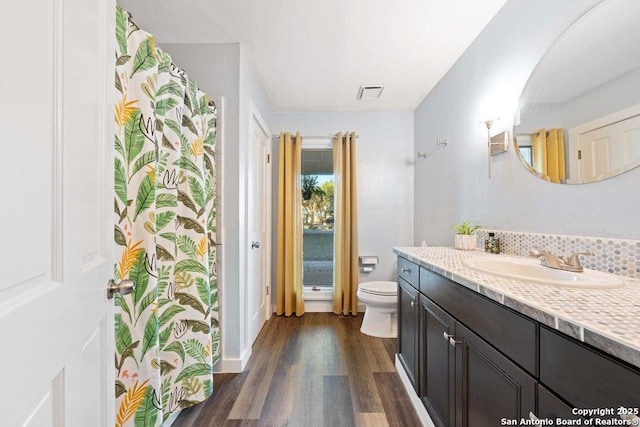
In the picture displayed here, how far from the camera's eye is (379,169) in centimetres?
316

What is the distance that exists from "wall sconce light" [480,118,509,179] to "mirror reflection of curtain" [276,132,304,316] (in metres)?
1.85

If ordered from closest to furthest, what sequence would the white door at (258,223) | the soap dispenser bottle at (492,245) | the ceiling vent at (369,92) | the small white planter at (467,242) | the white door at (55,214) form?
1. the white door at (55,214)
2. the soap dispenser bottle at (492,245)
3. the small white planter at (467,242)
4. the white door at (258,223)
5. the ceiling vent at (369,92)

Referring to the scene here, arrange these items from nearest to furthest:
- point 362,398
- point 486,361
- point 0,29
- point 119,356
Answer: point 0,29 → point 486,361 → point 119,356 → point 362,398

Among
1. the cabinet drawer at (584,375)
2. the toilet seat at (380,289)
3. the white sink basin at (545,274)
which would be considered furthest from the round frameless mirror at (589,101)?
the toilet seat at (380,289)

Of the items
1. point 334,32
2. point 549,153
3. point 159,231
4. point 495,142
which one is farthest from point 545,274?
point 334,32

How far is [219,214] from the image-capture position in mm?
1923

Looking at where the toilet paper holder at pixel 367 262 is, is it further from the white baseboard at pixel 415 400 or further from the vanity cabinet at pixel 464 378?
the vanity cabinet at pixel 464 378

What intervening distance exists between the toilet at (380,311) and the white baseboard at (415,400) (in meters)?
0.55

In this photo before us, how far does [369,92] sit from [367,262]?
178 cm

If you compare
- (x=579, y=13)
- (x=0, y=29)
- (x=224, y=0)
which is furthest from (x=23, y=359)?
(x=579, y=13)

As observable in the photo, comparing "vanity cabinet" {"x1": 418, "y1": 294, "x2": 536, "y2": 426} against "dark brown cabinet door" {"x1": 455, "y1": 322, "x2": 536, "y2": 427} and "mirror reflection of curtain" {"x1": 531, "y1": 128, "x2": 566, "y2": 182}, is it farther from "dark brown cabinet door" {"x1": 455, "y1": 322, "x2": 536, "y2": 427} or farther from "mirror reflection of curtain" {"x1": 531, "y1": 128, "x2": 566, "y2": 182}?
"mirror reflection of curtain" {"x1": 531, "y1": 128, "x2": 566, "y2": 182}

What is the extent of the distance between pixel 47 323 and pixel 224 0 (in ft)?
5.94

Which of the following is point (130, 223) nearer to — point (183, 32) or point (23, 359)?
point (23, 359)

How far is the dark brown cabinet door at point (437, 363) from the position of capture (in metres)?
1.14
